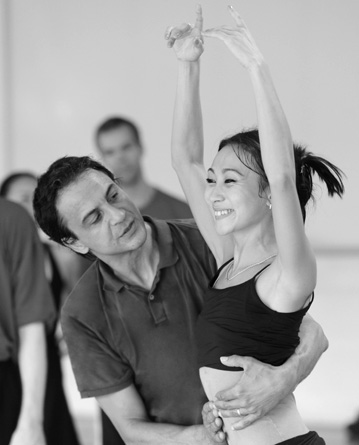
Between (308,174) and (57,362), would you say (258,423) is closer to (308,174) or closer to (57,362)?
(308,174)

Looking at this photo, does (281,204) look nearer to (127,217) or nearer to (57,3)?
(127,217)

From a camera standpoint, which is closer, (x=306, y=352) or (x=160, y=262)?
(x=306, y=352)

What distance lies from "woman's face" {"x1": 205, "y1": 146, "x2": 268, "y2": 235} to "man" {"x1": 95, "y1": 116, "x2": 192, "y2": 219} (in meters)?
2.56

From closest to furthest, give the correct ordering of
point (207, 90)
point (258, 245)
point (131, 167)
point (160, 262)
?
1. point (258, 245)
2. point (160, 262)
3. point (131, 167)
4. point (207, 90)

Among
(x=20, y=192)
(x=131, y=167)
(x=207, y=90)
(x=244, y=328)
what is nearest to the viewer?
(x=244, y=328)

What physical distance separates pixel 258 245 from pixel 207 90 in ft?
13.3

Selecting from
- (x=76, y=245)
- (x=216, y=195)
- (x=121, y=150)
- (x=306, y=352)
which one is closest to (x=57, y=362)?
(x=121, y=150)

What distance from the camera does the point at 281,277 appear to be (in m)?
2.06

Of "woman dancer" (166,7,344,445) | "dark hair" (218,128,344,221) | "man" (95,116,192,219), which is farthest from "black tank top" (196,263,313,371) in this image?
"man" (95,116,192,219)

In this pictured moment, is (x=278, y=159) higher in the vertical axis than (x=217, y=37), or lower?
lower

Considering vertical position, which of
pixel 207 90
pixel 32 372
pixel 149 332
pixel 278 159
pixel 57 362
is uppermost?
pixel 207 90

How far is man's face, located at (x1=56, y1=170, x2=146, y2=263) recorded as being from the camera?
8.04 feet

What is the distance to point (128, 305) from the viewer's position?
2.54 meters

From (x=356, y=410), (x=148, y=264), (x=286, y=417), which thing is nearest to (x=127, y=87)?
(x=356, y=410)
